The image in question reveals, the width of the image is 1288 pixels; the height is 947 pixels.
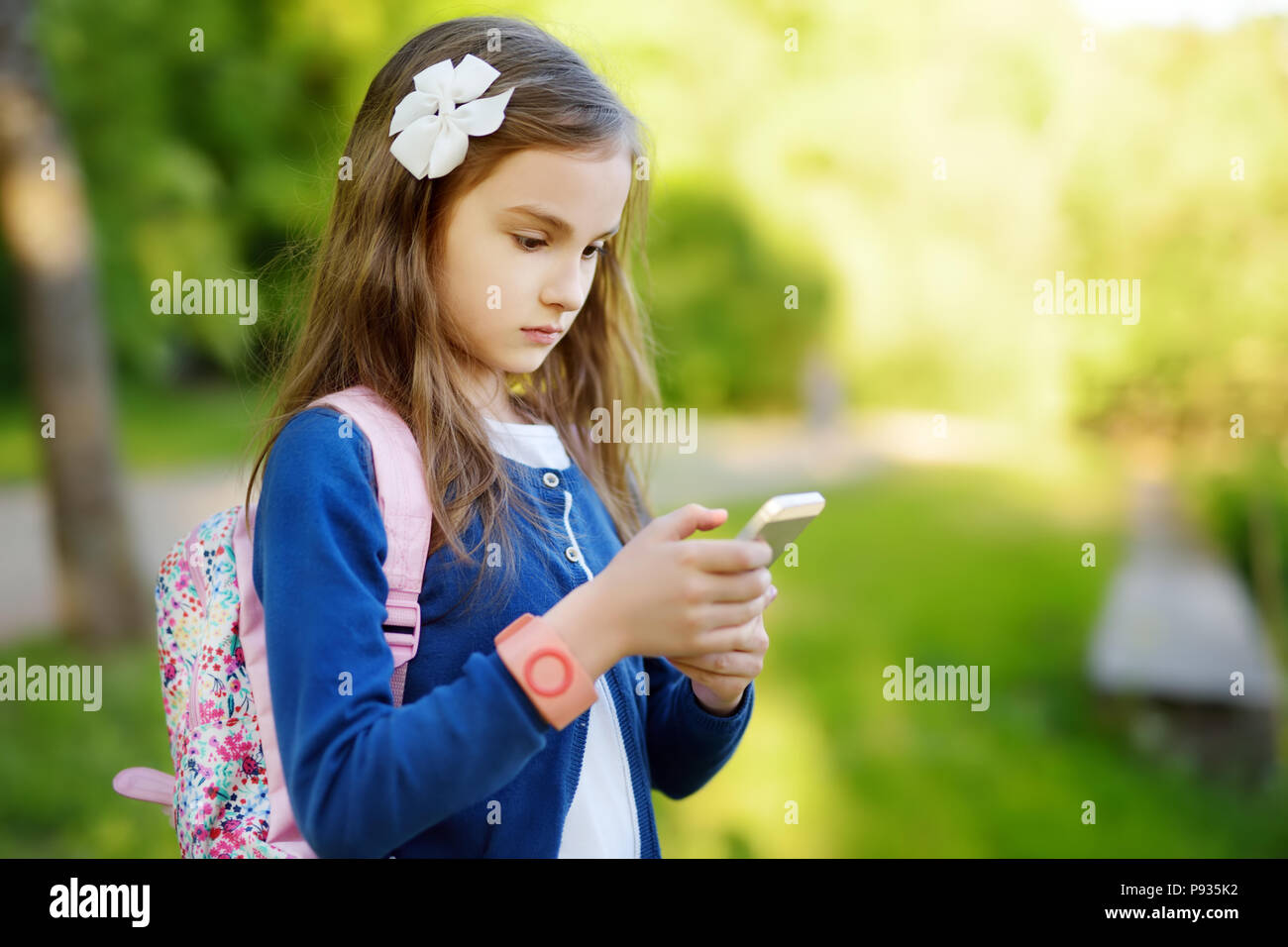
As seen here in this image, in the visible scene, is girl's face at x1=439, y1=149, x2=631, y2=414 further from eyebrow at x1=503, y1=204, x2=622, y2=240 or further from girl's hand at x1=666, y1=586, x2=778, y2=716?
girl's hand at x1=666, y1=586, x2=778, y2=716

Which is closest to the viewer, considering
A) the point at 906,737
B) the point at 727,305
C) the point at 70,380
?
the point at 70,380

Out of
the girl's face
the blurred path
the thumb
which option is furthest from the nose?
the blurred path

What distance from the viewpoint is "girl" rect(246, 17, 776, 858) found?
0.81 meters

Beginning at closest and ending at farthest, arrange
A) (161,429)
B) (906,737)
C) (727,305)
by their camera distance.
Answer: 1. (906,737)
2. (727,305)
3. (161,429)

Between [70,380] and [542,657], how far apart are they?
11.6 feet

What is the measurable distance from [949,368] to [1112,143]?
1406 millimetres

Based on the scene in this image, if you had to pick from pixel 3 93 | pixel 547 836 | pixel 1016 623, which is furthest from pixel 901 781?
pixel 3 93

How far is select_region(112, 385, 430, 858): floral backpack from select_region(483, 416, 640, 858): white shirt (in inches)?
5.5

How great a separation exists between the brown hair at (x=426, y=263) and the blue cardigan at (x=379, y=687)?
0.05m

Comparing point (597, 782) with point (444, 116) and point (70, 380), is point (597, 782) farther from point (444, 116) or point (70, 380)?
point (70, 380)

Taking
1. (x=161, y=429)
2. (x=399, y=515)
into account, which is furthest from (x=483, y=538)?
(x=161, y=429)

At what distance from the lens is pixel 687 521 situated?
2.81ft

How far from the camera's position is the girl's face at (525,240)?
965 millimetres

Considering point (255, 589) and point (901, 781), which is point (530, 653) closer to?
point (255, 589)
